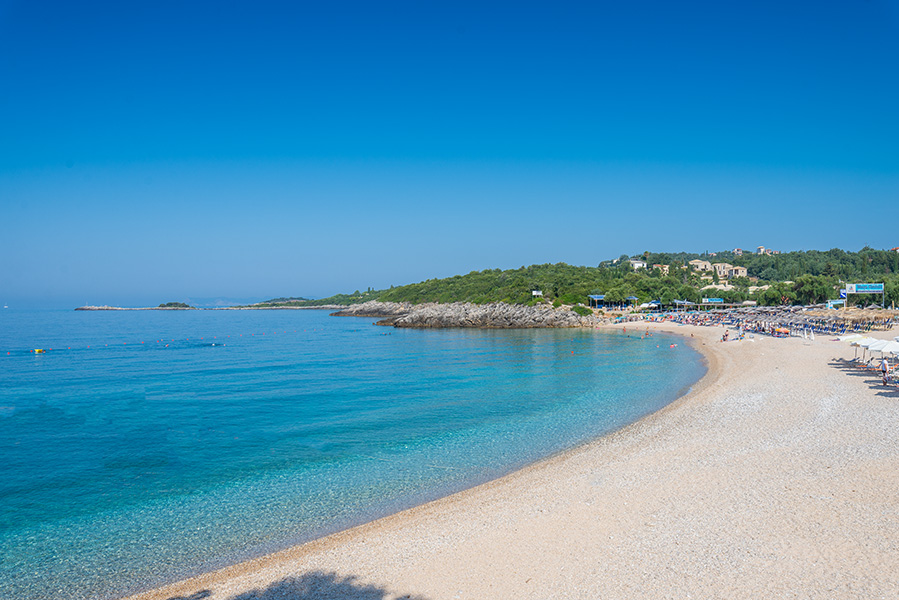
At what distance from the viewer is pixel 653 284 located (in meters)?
90.1

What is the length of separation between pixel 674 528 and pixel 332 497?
7.45m

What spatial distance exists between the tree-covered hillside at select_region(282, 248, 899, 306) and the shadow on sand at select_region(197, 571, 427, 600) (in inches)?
2741

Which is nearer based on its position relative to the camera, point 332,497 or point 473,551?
point 473,551

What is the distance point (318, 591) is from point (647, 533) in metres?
5.57

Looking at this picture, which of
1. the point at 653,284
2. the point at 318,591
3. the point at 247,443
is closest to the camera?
the point at 318,591

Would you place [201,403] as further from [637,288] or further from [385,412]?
[637,288]

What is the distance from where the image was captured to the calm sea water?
977cm

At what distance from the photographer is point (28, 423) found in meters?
19.3

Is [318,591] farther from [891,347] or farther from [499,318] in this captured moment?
[499,318]

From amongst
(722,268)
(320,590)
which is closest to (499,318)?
(320,590)

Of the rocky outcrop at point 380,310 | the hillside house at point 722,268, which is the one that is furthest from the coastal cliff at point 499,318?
the hillside house at point 722,268

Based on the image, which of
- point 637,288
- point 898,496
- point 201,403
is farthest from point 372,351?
point 637,288

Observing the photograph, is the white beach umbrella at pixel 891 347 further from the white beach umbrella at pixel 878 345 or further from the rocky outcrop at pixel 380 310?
the rocky outcrop at pixel 380 310

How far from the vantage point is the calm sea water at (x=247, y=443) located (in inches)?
385
